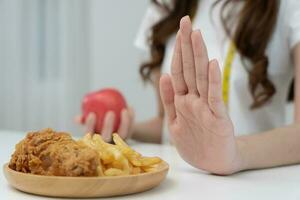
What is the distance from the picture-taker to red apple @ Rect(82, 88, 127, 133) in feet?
4.22

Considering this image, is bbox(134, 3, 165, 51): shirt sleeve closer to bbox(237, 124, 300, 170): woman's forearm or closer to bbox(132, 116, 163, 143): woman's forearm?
bbox(132, 116, 163, 143): woman's forearm

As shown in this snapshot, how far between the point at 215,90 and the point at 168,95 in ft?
0.46

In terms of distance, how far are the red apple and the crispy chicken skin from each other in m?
0.54

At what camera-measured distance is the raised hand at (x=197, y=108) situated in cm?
76

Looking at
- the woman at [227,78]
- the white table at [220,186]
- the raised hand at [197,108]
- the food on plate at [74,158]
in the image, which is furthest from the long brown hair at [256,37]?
the food on plate at [74,158]

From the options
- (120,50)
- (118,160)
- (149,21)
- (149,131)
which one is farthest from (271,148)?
(120,50)

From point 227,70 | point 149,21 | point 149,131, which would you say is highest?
point 149,21

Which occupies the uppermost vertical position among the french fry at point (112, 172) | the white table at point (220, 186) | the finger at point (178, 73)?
the finger at point (178, 73)

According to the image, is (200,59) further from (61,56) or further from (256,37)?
(61,56)

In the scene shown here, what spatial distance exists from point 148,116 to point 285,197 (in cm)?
193

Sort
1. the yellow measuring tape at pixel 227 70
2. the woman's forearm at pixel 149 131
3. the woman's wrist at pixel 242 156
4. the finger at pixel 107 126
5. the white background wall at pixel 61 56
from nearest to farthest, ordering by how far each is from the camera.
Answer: the woman's wrist at pixel 242 156 → the finger at pixel 107 126 → the yellow measuring tape at pixel 227 70 → the woman's forearm at pixel 149 131 → the white background wall at pixel 61 56

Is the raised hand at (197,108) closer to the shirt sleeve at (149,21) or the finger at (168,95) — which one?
the finger at (168,95)

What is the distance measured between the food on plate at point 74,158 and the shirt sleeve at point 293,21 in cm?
67

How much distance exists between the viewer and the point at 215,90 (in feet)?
2.45
